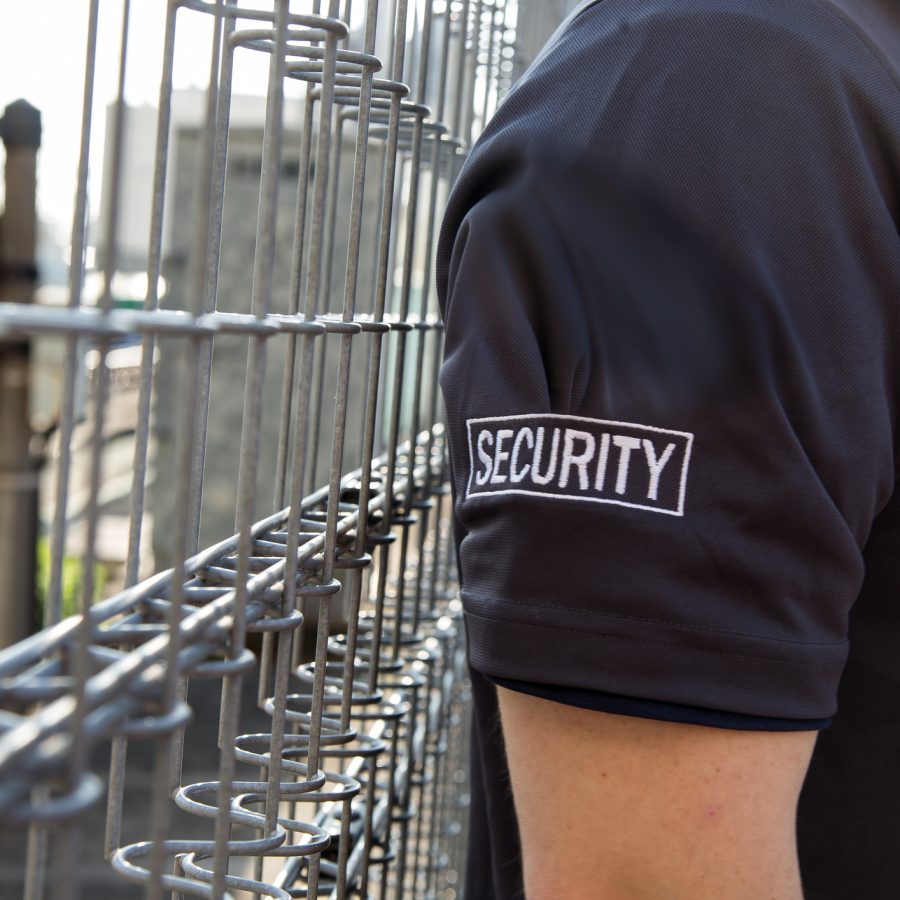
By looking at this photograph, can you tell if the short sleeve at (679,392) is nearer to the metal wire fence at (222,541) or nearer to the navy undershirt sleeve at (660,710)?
the navy undershirt sleeve at (660,710)

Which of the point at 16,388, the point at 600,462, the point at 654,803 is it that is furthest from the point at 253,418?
the point at 16,388

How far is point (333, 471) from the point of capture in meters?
0.97

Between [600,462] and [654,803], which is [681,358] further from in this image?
[654,803]

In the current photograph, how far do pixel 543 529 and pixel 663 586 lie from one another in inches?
3.4

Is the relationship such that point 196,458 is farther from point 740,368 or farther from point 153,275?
point 740,368

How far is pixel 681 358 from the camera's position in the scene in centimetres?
88

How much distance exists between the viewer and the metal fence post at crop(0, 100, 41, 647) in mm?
5070

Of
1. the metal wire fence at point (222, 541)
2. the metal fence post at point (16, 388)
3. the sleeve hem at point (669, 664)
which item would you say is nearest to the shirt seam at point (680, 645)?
the sleeve hem at point (669, 664)

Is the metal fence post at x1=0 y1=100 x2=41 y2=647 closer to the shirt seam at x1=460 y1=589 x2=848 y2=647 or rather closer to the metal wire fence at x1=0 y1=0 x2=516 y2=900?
the metal wire fence at x1=0 y1=0 x2=516 y2=900

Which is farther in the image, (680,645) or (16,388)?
(16,388)

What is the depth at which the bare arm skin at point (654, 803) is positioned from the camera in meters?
0.84

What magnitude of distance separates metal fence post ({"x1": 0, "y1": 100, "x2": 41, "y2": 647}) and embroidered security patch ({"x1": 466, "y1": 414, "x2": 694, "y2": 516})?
174 inches

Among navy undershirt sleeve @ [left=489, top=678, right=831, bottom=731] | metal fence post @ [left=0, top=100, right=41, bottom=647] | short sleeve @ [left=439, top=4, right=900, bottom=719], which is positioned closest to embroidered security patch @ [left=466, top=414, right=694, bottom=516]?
short sleeve @ [left=439, top=4, right=900, bottom=719]

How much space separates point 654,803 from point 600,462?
232mm
